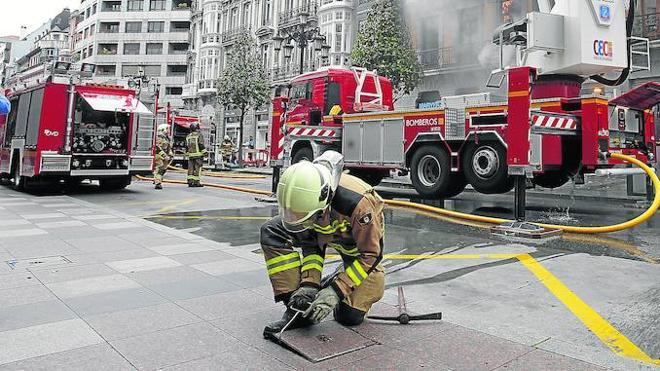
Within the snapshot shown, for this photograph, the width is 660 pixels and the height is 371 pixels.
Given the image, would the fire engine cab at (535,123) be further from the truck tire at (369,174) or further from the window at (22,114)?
the window at (22,114)

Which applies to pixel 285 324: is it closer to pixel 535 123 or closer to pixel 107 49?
pixel 535 123

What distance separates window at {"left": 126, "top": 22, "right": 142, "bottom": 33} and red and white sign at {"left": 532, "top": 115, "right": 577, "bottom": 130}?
63.1 m

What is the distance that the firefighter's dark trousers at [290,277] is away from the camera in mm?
2770

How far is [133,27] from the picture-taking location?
61469 millimetres

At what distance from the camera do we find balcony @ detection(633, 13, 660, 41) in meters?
16.6

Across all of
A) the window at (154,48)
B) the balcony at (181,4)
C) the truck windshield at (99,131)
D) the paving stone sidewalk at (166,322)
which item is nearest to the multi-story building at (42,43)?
the window at (154,48)

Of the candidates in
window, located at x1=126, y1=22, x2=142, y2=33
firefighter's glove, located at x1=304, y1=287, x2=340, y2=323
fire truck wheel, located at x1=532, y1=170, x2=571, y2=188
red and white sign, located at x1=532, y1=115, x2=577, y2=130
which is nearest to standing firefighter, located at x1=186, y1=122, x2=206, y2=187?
fire truck wheel, located at x1=532, y1=170, x2=571, y2=188

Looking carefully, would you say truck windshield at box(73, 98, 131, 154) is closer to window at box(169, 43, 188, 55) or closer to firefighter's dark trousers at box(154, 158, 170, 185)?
firefighter's dark trousers at box(154, 158, 170, 185)

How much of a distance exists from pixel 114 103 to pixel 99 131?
803mm

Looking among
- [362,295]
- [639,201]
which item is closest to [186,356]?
[362,295]

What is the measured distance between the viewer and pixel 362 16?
2745 centimetres

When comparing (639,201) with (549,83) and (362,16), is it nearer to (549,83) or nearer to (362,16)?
(549,83)

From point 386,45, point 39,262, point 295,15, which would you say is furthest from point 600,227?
point 295,15

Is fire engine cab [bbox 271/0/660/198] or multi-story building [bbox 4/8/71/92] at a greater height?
multi-story building [bbox 4/8/71/92]
